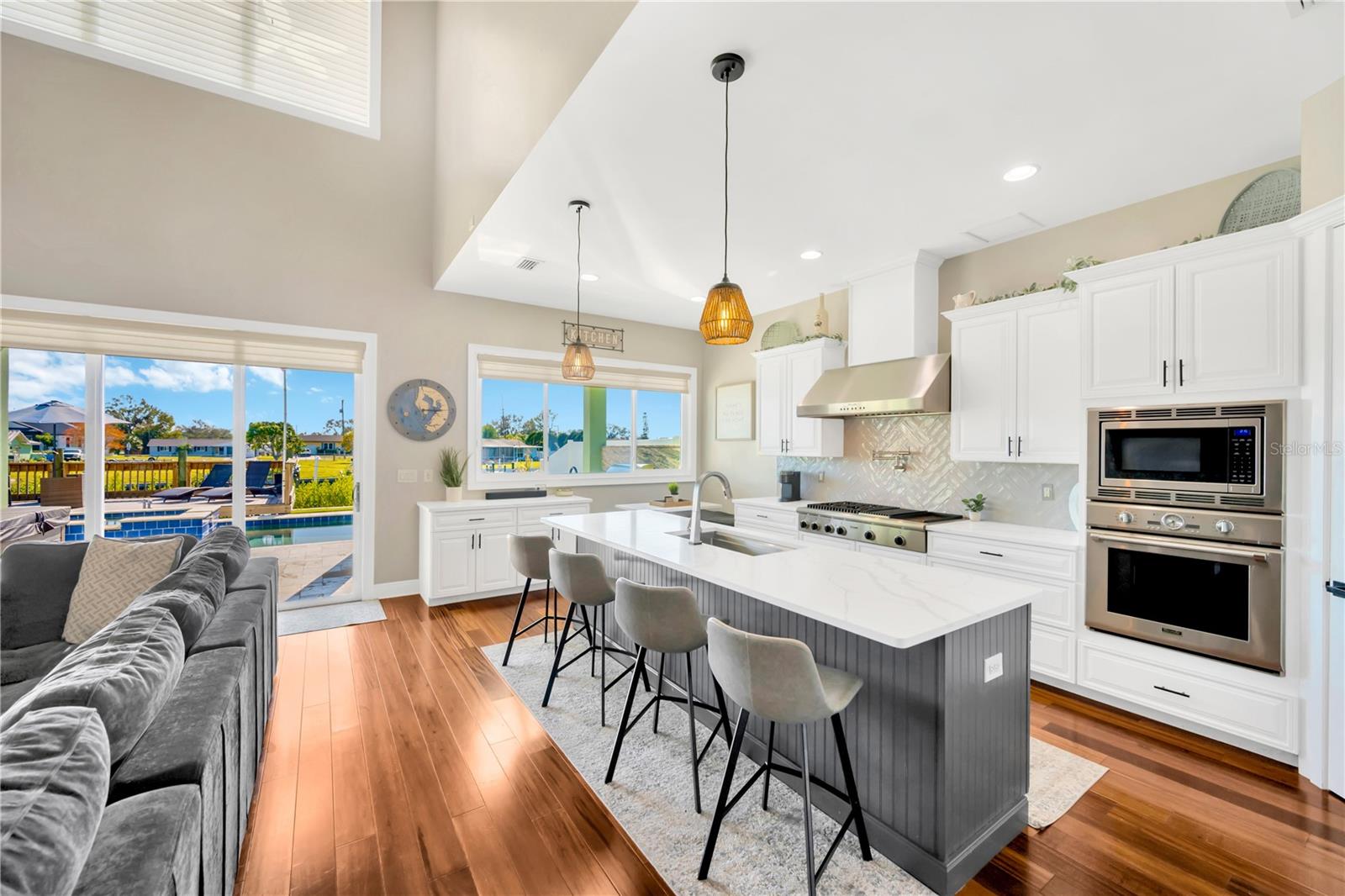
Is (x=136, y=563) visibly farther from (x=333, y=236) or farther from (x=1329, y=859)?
(x=1329, y=859)

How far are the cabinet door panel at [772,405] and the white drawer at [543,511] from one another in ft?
6.10

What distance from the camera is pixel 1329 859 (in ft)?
5.88

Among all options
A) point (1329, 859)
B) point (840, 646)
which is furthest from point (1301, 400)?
point (840, 646)

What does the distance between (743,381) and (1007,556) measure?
3287mm

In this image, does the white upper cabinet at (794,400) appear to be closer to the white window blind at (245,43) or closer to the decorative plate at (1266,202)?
the decorative plate at (1266,202)

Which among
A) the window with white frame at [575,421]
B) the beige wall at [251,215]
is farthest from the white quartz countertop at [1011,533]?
the beige wall at [251,215]

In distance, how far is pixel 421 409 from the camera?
4.82 metres

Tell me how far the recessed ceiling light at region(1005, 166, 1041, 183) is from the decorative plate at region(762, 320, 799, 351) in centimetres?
250

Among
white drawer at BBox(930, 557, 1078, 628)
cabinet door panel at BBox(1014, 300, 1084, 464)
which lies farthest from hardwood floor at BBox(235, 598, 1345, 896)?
cabinet door panel at BBox(1014, 300, 1084, 464)

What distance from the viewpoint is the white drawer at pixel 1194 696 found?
2297 millimetres

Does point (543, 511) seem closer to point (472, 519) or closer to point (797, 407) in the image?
point (472, 519)

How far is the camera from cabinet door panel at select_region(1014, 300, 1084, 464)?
10.3 ft

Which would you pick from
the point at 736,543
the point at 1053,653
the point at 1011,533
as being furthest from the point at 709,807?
the point at 1011,533

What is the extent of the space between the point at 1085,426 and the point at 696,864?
2854mm
